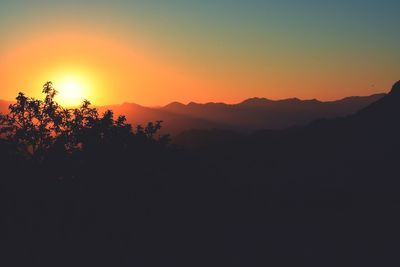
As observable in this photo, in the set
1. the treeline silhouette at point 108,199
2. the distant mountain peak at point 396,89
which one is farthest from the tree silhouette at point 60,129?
the distant mountain peak at point 396,89

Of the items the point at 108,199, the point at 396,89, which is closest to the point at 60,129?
the point at 108,199

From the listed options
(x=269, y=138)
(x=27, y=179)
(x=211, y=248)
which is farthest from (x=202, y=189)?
(x=269, y=138)

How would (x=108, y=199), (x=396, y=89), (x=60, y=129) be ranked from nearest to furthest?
1. (x=108, y=199)
2. (x=60, y=129)
3. (x=396, y=89)

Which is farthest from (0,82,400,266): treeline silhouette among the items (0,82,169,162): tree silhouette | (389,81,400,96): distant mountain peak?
(389,81,400,96): distant mountain peak

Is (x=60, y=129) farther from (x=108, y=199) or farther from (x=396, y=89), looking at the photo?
(x=396, y=89)

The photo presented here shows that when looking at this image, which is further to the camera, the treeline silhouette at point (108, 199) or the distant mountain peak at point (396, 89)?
the distant mountain peak at point (396, 89)

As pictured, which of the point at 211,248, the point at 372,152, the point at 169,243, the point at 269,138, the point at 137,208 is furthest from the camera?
the point at 269,138

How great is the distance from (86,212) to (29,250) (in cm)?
456

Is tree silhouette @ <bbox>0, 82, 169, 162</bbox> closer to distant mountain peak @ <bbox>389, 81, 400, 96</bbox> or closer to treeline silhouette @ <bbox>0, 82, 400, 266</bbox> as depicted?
treeline silhouette @ <bbox>0, 82, 400, 266</bbox>

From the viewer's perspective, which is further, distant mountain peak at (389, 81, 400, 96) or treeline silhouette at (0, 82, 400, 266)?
distant mountain peak at (389, 81, 400, 96)

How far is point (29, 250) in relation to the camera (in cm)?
2989

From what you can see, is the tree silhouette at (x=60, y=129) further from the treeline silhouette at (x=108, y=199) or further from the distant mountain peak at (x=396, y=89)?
the distant mountain peak at (x=396, y=89)

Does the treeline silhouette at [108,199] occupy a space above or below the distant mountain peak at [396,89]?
below

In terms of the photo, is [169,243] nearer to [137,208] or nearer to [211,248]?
[137,208]
